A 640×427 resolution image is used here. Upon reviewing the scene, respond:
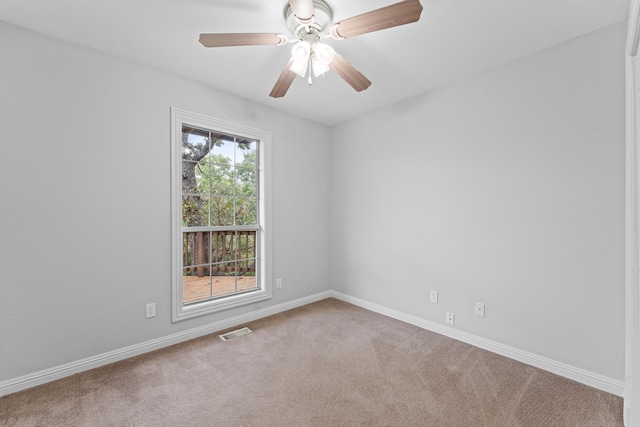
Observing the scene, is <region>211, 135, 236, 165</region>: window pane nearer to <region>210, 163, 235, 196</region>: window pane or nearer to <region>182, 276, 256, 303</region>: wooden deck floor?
<region>210, 163, 235, 196</region>: window pane

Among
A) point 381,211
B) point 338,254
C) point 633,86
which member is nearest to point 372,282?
point 338,254

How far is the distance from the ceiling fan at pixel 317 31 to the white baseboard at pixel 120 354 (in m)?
2.45

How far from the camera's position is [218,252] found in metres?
3.18

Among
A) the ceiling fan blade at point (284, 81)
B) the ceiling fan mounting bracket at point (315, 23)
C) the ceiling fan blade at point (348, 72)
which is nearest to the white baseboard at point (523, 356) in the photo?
the ceiling fan blade at point (348, 72)

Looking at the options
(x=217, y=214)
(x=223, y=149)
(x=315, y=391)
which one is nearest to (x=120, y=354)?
(x=217, y=214)

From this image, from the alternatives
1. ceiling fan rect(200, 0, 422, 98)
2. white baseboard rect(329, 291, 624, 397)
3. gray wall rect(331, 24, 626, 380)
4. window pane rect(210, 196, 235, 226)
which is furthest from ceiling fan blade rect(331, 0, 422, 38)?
white baseboard rect(329, 291, 624, 397)

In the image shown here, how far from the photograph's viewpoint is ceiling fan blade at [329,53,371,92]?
75.5 inches

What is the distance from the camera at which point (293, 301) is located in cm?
360

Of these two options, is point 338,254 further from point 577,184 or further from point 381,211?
point 577,184

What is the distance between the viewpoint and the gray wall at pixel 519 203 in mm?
1951

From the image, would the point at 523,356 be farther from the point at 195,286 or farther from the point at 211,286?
the point at 195,286

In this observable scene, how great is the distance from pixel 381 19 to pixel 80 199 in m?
2.46

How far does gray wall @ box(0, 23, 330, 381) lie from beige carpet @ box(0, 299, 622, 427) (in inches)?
13.2

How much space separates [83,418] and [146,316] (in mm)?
877
